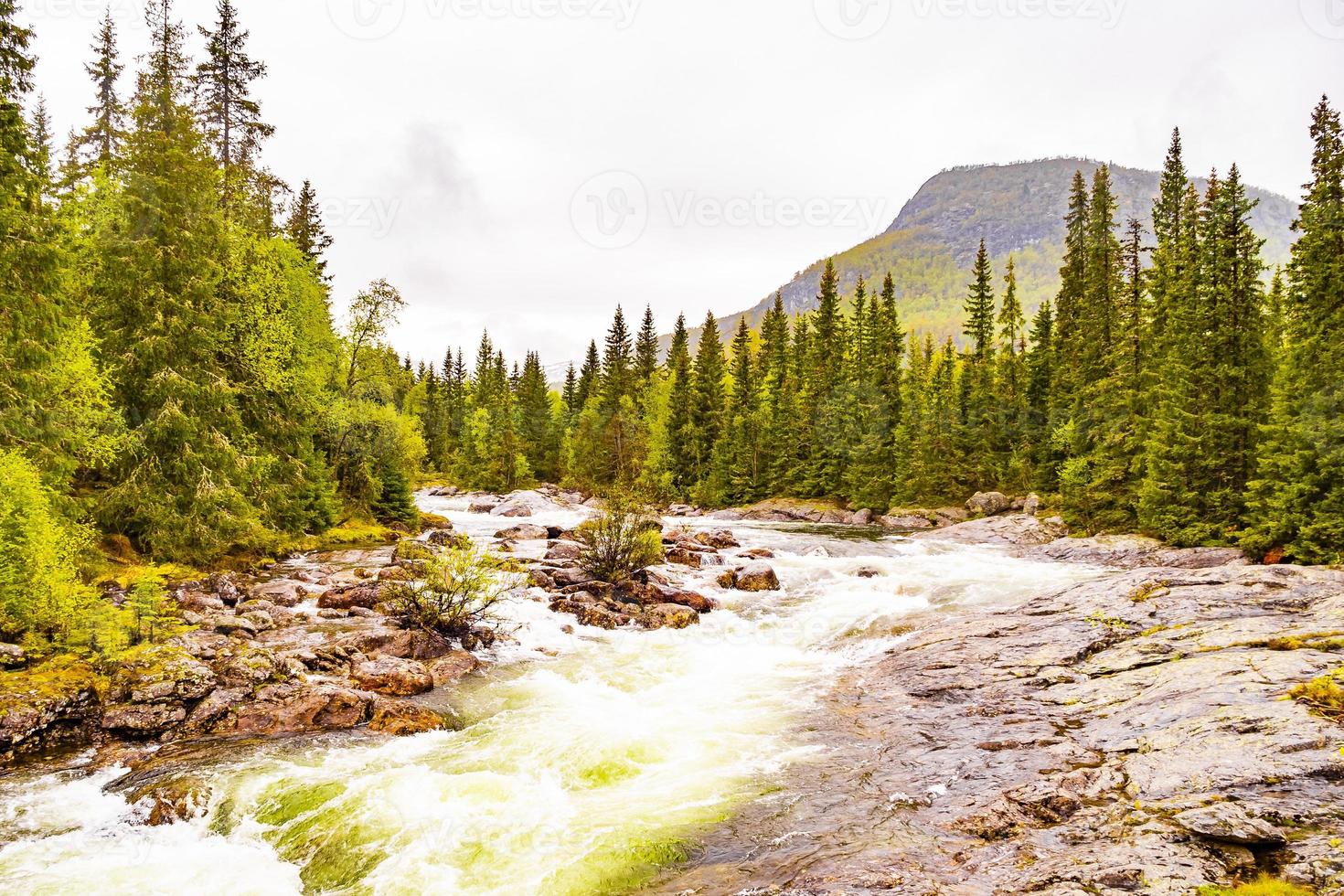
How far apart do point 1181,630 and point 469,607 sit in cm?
1465

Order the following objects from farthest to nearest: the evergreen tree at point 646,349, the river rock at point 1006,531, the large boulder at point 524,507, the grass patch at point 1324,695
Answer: the evergreen tree at point 646,349, the large boulder at point 524,507, the river rock at point 1006,531, the grass patch at point 1324,695

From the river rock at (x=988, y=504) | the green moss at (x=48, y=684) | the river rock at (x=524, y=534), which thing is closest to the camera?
the green moss at (x=48, y=684)

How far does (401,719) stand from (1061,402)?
46.4 m

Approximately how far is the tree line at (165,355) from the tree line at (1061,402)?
1225 centimetres

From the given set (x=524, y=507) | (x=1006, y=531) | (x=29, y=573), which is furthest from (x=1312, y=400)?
(x=524, y=507)

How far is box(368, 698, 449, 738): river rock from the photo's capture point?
34.0 feet

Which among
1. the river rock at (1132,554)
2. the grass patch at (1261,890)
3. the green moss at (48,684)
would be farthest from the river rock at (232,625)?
the river rock at (1132,554)

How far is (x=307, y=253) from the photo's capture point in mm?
39562

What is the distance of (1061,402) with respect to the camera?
44281mm

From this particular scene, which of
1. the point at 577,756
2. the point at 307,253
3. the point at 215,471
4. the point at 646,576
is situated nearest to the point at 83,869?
the point at 577,756

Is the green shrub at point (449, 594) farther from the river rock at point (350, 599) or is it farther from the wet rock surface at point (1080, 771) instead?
the wet rock surface at point (1080, 771)

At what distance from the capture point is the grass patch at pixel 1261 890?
13.9 ft

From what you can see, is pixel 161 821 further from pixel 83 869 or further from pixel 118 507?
pixel 118 507

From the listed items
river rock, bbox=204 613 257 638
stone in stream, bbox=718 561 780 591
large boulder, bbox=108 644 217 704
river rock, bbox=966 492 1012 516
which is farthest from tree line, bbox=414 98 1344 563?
large boulder, bbox=108 644 217 704
